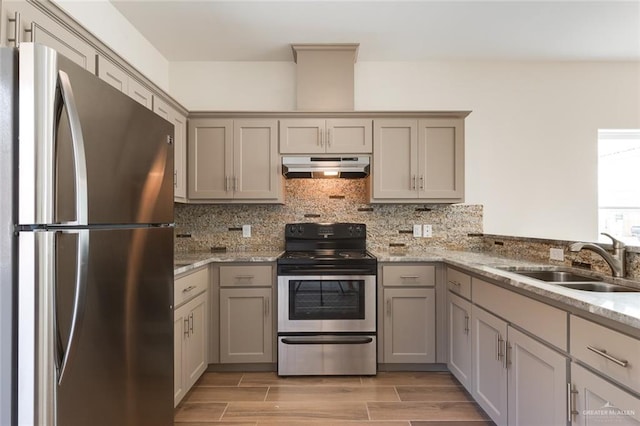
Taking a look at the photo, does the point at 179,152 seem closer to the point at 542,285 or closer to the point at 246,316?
the point at 246,316

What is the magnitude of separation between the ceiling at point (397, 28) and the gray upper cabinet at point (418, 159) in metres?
0.70

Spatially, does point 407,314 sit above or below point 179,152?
below

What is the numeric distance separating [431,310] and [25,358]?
237 cm

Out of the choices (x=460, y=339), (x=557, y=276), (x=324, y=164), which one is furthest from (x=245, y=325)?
(x=557, y=276)

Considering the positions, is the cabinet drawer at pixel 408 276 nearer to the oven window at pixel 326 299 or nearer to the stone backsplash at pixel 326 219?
the oven window at pixel 326 299

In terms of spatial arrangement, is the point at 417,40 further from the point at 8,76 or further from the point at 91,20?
the point at 8,76

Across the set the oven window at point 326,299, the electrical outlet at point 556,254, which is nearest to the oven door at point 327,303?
the oven window at point 326,299

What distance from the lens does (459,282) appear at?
7.48 ft

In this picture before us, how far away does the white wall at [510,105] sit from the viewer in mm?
3137

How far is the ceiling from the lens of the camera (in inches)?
92.4

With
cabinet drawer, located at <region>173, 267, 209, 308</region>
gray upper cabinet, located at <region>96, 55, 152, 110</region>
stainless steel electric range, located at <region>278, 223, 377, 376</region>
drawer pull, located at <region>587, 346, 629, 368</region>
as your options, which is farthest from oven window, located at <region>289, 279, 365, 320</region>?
gray upper cabinet, located at <region>96, 55, 152, 110</region>

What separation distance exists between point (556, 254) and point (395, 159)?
4.40 ft

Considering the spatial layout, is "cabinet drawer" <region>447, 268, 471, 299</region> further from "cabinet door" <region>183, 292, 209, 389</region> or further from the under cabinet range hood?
"cabinet door" <region>183, 292, 209, 389</region>

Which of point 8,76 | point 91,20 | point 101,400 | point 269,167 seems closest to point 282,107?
point 269,167
